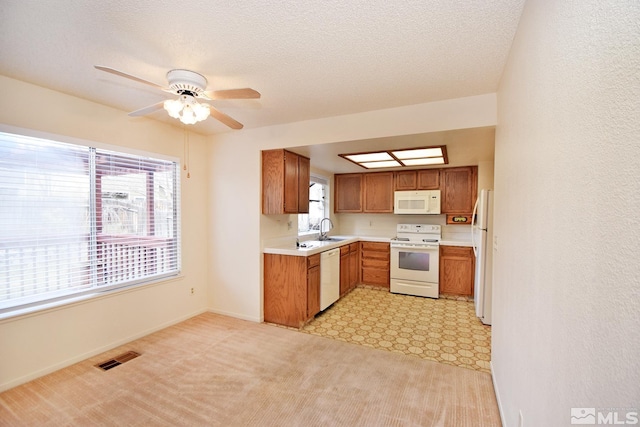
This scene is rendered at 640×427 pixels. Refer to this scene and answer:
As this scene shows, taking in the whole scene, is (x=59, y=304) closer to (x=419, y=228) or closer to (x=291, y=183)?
(x=291, y=183)

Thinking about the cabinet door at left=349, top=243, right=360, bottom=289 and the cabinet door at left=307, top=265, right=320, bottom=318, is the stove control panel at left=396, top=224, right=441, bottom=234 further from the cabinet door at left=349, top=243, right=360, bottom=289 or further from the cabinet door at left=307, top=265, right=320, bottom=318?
the cabinet door at left=307, top=265, right=320, bottom=318

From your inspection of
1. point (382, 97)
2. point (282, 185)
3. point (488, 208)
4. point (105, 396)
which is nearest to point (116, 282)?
point (105, 396)

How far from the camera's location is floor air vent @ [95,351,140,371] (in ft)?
8.33

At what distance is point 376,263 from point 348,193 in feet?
5.01

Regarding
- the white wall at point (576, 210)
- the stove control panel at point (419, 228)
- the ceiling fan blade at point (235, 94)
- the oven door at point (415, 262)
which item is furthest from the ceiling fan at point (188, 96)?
the stove control panel at point (419, 228)

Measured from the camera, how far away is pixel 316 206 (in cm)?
555

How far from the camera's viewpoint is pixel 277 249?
11.7 feet

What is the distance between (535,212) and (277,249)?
2.84 meters

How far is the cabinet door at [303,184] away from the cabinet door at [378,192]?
1827 mm

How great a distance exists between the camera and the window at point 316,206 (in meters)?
5.20

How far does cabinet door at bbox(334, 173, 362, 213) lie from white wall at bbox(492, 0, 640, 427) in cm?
404

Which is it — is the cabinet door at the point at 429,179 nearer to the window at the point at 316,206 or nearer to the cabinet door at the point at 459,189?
the cabinet door at the point at 459,189

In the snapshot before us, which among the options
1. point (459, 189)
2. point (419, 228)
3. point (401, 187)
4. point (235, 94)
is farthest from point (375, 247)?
point (235, 94)

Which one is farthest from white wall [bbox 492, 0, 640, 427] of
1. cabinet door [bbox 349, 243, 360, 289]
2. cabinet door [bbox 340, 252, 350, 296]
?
cabinet door [bbox 349, 243, 360, 289]
